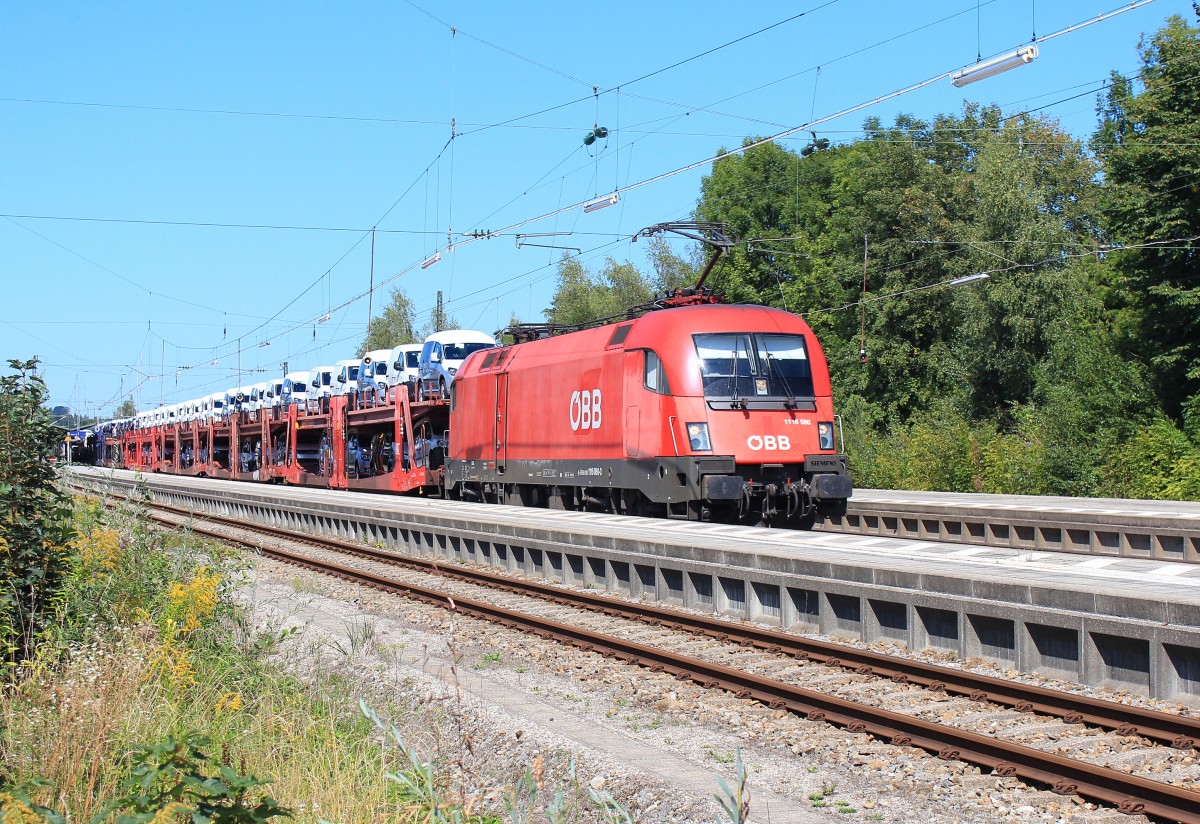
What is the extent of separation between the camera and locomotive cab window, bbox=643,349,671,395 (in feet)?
61.6

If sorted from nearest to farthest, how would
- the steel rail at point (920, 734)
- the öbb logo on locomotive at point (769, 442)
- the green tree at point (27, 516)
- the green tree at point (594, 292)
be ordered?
the steel rail at point (920, 734)
the green tree at point (27, 516)
the öbb logo on locomotive at point (769, 442)
the green tree at point (594, 292)

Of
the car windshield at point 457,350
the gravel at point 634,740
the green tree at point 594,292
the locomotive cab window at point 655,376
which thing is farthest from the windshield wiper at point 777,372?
the green tree at point 594,292

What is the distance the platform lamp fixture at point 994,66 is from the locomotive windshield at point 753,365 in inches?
209

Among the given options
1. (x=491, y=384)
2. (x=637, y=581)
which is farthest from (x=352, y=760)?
(x=491, y=384)

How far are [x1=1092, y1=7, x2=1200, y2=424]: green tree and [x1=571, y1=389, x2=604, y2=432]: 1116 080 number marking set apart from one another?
1323 centimetres

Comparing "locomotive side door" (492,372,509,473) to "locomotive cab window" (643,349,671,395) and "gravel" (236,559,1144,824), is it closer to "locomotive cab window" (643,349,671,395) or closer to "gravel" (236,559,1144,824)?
"locomotive cab window" (643,349,671,395)

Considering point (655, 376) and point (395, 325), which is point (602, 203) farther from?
point (395, 325)

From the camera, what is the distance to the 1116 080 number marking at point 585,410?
21.1 meters

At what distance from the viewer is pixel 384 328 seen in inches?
4294

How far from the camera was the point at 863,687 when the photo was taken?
9.23 m

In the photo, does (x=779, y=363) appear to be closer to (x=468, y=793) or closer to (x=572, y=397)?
(x=572, y=397)

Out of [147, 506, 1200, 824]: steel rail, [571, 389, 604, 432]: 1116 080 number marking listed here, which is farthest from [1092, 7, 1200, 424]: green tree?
[147, 506, 1200, 824]: steel rail

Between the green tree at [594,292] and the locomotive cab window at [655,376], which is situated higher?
the green tree at [594,292]

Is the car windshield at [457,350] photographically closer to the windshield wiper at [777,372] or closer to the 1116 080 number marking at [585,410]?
the 1116 080 number marking at [585,410]
